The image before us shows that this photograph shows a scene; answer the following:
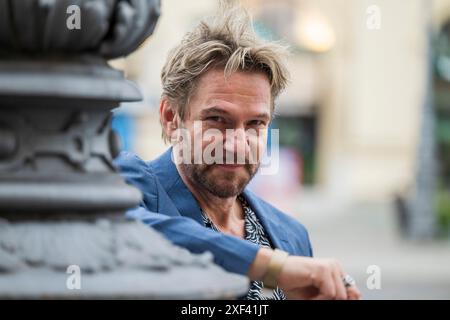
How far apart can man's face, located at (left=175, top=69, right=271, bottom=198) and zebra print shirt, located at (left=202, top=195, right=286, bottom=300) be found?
133mm

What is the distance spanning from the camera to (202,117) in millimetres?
3451

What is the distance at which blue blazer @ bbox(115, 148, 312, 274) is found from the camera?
309 cm

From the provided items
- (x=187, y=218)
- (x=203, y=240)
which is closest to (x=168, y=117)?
(x=187, y=218)

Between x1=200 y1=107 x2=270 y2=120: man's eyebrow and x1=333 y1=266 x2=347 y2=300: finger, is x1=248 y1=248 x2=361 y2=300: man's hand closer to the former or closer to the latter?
x1=333 y1=266 x2=347 y2=300: finger

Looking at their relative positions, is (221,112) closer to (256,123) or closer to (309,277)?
(256,123)

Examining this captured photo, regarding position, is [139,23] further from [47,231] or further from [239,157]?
[239,157]

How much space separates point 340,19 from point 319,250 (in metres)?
12.4

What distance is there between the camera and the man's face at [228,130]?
3336 mm

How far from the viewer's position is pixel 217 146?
3318 mm

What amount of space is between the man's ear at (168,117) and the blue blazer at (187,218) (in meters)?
0.06

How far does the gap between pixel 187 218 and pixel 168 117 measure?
551mm

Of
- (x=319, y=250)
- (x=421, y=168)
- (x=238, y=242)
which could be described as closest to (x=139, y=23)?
(x=238, y=242)

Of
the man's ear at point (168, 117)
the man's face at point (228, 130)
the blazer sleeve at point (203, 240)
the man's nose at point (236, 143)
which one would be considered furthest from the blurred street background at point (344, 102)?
the blazer sleeve at point (203, 240)

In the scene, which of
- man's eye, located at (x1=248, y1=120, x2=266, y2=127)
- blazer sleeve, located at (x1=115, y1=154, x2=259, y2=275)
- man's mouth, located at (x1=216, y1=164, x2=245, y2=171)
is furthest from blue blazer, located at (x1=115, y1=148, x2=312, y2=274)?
man's eye, located at (x1=248, y1=120, x2=266, y2=127)
